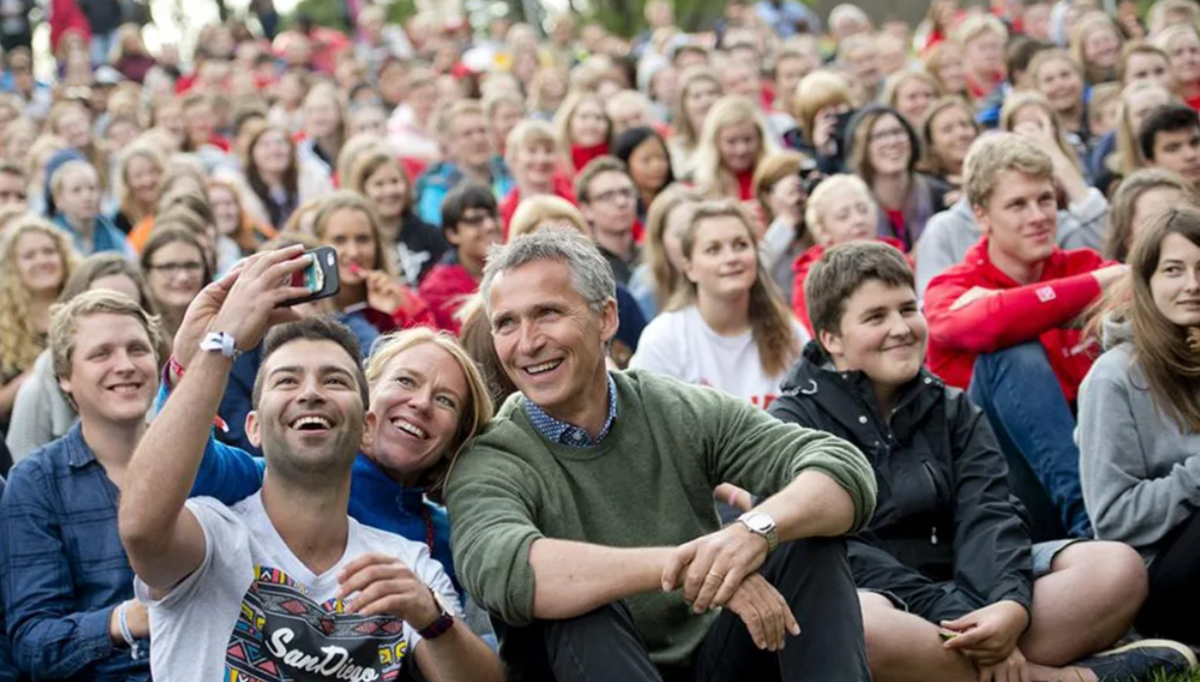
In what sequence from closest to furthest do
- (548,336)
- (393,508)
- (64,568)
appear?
(548,336), (393,508), (64,568)

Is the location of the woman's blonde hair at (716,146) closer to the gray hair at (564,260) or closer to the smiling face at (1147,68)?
the smiling face at (1147,68)

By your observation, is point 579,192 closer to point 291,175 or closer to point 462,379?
point 291,175

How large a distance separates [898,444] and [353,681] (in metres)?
1.95

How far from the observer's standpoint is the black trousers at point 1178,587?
4934 mm

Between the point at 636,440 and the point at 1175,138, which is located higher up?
the point at 1175,138

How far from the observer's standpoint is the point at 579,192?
8.62m

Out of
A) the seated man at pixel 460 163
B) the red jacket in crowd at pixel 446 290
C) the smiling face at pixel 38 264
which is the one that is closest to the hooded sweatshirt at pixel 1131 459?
the red jacket in crowd at pixel 446 290

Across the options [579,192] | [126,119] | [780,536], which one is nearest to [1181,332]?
[780,536]

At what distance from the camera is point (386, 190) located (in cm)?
934

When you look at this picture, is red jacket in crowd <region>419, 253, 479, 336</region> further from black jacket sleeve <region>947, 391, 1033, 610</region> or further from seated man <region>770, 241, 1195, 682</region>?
black jacket sleeve <region>947, 391, 1033, 610</region>

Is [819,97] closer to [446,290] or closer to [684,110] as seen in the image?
[684,110]

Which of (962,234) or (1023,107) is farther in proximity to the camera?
(1023,107)

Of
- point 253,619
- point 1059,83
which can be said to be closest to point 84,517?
point 253,619

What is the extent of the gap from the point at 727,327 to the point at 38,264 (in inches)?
131
